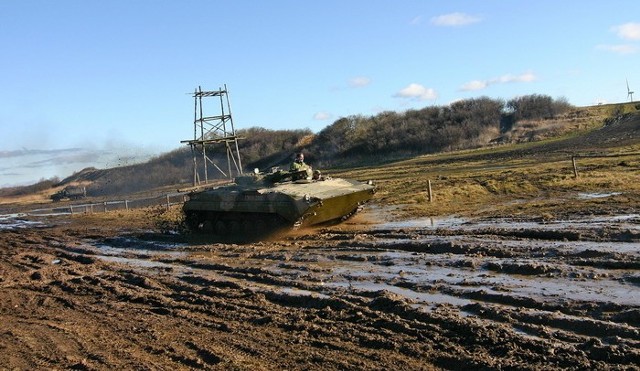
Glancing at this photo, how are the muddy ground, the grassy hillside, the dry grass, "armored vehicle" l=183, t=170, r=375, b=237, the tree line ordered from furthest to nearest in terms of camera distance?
the tree line < the grassy hillside < the dry grass < "armored vehicle" l=183, t=170, r=375, b=237 < the muddy ground

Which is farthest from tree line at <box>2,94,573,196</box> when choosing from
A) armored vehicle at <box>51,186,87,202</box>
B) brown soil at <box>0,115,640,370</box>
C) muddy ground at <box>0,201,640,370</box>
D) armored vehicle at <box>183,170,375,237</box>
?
muddy ground at <box>0,201,640,370</box>

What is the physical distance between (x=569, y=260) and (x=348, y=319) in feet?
12.2

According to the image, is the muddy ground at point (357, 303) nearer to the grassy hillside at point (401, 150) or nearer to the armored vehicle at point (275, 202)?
the armored vehicle at point (275, 202)

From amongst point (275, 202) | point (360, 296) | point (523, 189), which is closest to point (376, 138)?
point (523, 189)

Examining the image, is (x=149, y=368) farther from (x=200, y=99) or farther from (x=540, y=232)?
(x=200, y=99)

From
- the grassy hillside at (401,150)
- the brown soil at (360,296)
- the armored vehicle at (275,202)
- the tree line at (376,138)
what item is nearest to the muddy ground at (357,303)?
the brown soil at (360,296)

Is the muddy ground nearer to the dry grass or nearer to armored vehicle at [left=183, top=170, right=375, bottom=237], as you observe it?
armored vehicle at [left=183, top=170, right=375, bottom=237]

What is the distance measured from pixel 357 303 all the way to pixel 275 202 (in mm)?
8311

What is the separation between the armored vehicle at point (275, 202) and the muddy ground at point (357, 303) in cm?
135

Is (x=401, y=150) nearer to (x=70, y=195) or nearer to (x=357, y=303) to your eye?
(x=70, y=195)

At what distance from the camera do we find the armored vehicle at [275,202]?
15.9 meters

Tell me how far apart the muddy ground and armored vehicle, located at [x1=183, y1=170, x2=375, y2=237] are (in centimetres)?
135

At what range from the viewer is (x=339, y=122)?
60.3 m

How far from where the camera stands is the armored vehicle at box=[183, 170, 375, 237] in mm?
15891
